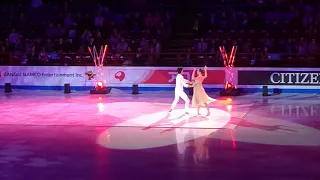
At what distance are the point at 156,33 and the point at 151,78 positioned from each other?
3.40 meters

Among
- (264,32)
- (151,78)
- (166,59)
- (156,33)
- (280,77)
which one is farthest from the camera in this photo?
(156,33)

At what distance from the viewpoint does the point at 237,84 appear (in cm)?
2334

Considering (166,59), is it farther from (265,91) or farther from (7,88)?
(7,88)

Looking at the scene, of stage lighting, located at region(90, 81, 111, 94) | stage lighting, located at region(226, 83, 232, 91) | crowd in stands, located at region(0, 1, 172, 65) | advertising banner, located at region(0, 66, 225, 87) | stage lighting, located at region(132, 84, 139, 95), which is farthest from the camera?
crowd in stands, located at region(0, 1, 172, 65)

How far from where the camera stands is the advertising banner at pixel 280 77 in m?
22.8

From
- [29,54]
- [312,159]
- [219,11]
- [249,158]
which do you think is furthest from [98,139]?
[219,11]

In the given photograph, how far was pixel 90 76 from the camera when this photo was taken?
24.4 metres

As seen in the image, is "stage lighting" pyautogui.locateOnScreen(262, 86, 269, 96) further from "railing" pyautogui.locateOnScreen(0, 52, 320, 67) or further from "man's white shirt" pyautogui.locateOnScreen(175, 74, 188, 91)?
"man's white shirt" pyautogui.locateOnScreen(175, 74, 188, 91)

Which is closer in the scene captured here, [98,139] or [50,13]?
[98,139]

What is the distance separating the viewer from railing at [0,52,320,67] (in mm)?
23078

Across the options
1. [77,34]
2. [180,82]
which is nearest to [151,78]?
[77,34]

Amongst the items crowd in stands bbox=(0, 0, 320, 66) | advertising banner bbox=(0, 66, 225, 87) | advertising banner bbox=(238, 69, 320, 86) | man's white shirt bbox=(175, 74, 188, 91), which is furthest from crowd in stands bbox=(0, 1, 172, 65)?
man's white shirt bbox=(175, 74, 188, 91)

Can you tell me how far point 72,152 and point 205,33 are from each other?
16.3 meters

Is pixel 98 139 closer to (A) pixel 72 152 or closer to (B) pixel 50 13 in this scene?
(A) pixel 72 152
